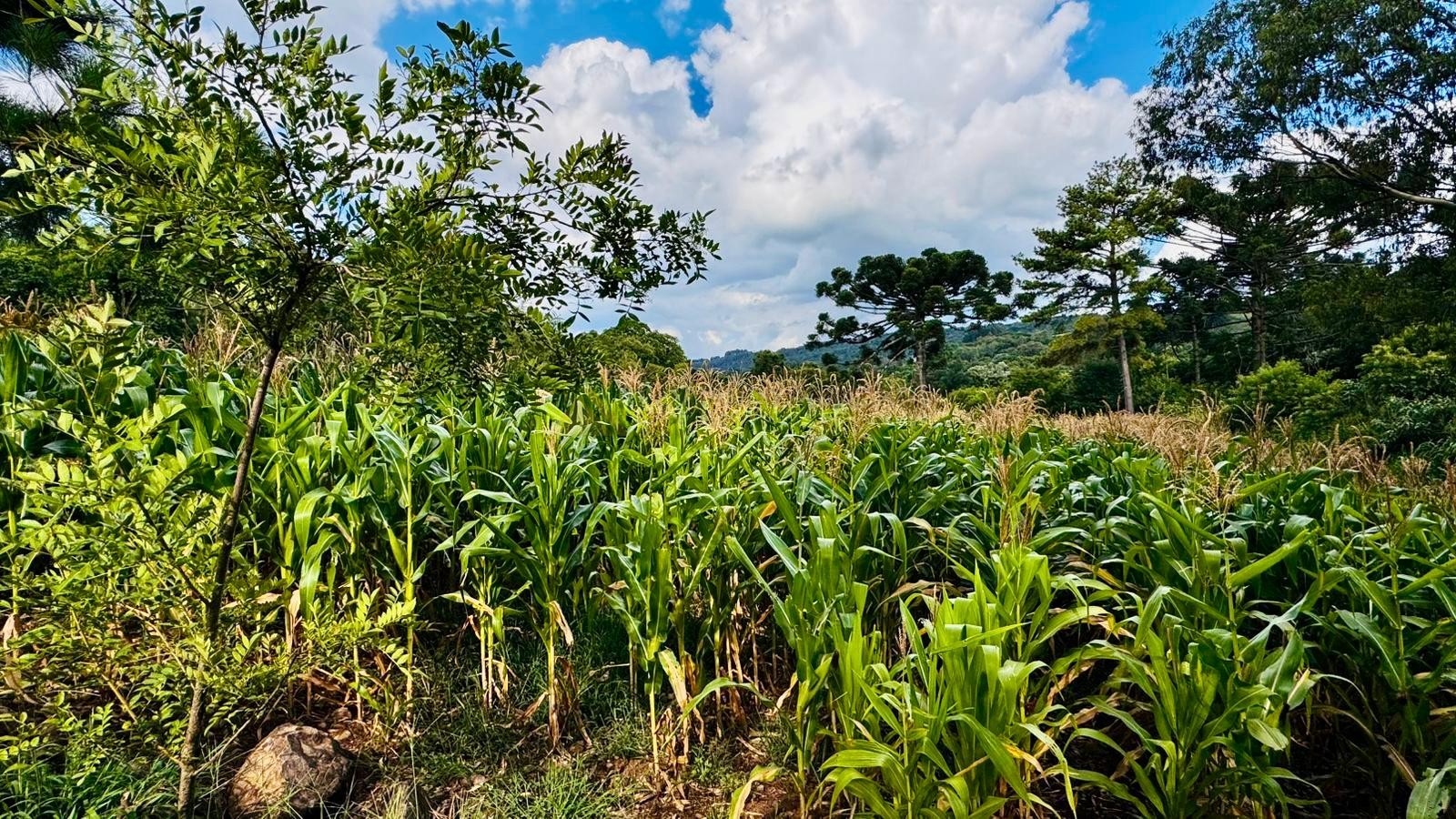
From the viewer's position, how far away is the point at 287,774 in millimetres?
1803

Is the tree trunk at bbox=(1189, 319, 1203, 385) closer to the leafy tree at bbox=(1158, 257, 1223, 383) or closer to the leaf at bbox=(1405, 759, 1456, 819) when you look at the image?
the leafy tree at bbox=(1158, 257, 1223, 383)

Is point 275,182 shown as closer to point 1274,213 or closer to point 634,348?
point 634,348

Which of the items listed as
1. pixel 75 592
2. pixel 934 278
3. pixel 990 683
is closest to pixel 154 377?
pixel 75 592

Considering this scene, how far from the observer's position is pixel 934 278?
28.2 m

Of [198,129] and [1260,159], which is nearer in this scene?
[198,129]

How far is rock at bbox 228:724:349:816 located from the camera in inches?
69.4

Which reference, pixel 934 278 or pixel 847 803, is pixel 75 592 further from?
pixel 934 278

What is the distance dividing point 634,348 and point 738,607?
11.7 m

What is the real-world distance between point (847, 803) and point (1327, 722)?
5.12ft

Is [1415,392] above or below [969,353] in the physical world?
below

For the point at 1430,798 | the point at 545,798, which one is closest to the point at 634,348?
the point at 545,798

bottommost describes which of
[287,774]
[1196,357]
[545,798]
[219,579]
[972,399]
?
[545,798]

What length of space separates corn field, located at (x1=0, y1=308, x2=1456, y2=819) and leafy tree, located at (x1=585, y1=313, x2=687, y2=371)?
0.99 feet

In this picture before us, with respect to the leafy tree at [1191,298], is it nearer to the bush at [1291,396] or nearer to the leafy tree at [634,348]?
the bush at [1291,396]
